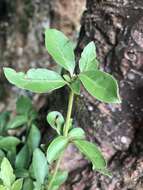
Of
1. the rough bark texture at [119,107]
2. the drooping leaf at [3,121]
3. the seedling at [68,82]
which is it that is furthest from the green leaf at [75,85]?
the drooping leaf at [3,121]

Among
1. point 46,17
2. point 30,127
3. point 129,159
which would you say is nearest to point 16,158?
point 30,127

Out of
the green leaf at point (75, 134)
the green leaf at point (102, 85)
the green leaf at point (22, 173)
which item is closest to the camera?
the green leaf at point (102, 85)

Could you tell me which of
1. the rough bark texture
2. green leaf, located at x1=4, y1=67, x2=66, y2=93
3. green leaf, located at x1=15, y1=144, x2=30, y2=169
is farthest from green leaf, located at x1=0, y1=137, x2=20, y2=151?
green leaf, located at x1=4, y1=67, x2=66, y2=93

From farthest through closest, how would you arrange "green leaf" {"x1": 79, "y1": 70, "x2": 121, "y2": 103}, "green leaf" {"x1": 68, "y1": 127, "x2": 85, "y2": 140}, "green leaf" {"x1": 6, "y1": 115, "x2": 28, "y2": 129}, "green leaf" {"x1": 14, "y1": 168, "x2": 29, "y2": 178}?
"green leaf" {"x1": 6, "y1": 115, "x2": 28, "y2": 129} → "green leaf" {"x1": 14, "y1": 168, "x2": 29, "y2": 178} → "green leaf" {"x1": 68, "y1": 127, "x2": 85, "y2": 140} → "green leaf" {"x1": 79, "y1": 70, "x2": 121, "y2": 103}

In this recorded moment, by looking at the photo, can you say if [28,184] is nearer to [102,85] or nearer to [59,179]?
[59,179]

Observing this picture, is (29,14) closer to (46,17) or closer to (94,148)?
(46,17)

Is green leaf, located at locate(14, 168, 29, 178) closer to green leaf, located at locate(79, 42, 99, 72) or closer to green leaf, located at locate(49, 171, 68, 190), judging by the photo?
green leaf, located at locate(49, 171, 68, 190)

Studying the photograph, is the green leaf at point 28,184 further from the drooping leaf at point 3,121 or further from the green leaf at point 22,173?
the drooping leaf at point 3,121
